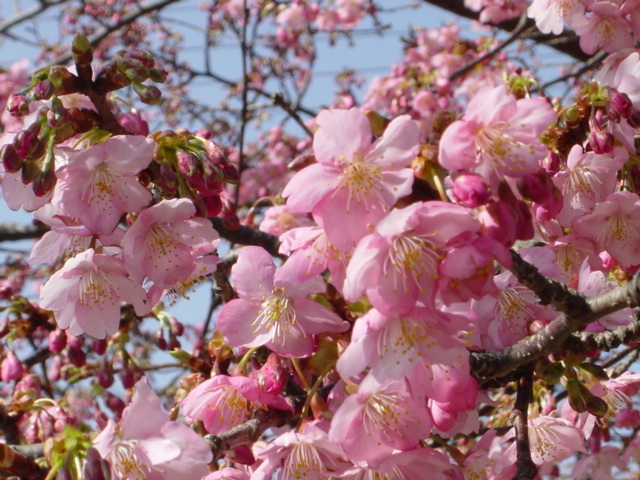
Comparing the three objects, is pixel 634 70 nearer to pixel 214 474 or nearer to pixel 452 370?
pixel 452 370

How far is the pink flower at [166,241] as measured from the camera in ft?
5.20

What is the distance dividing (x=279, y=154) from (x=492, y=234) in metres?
7.26

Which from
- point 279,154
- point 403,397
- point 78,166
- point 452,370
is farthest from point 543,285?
point 279,154

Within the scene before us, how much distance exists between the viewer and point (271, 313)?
5.26 feet

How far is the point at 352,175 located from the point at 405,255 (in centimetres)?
23

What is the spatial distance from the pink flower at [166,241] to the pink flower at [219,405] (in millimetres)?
294

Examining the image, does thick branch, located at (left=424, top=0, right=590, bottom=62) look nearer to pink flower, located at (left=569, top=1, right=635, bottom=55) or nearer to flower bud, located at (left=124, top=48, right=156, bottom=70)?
pink flower, located at (left=569, top=1, right=635, bottom=55)

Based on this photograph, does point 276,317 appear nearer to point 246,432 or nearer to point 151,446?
point 246,432

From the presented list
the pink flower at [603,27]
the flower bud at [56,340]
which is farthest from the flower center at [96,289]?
the pink flower at [603,27]


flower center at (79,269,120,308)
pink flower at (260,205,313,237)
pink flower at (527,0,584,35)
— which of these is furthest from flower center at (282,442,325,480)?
pink flower at (527,0,584,35)

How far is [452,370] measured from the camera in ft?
4.51

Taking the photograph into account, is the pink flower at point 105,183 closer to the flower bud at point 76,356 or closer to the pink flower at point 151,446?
the pink flower at point 151,446

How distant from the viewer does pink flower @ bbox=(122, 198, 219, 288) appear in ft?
5.20

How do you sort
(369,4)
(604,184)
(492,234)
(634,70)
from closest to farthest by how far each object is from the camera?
(492,234)
(604,184)
(634,70)
(369,4)
